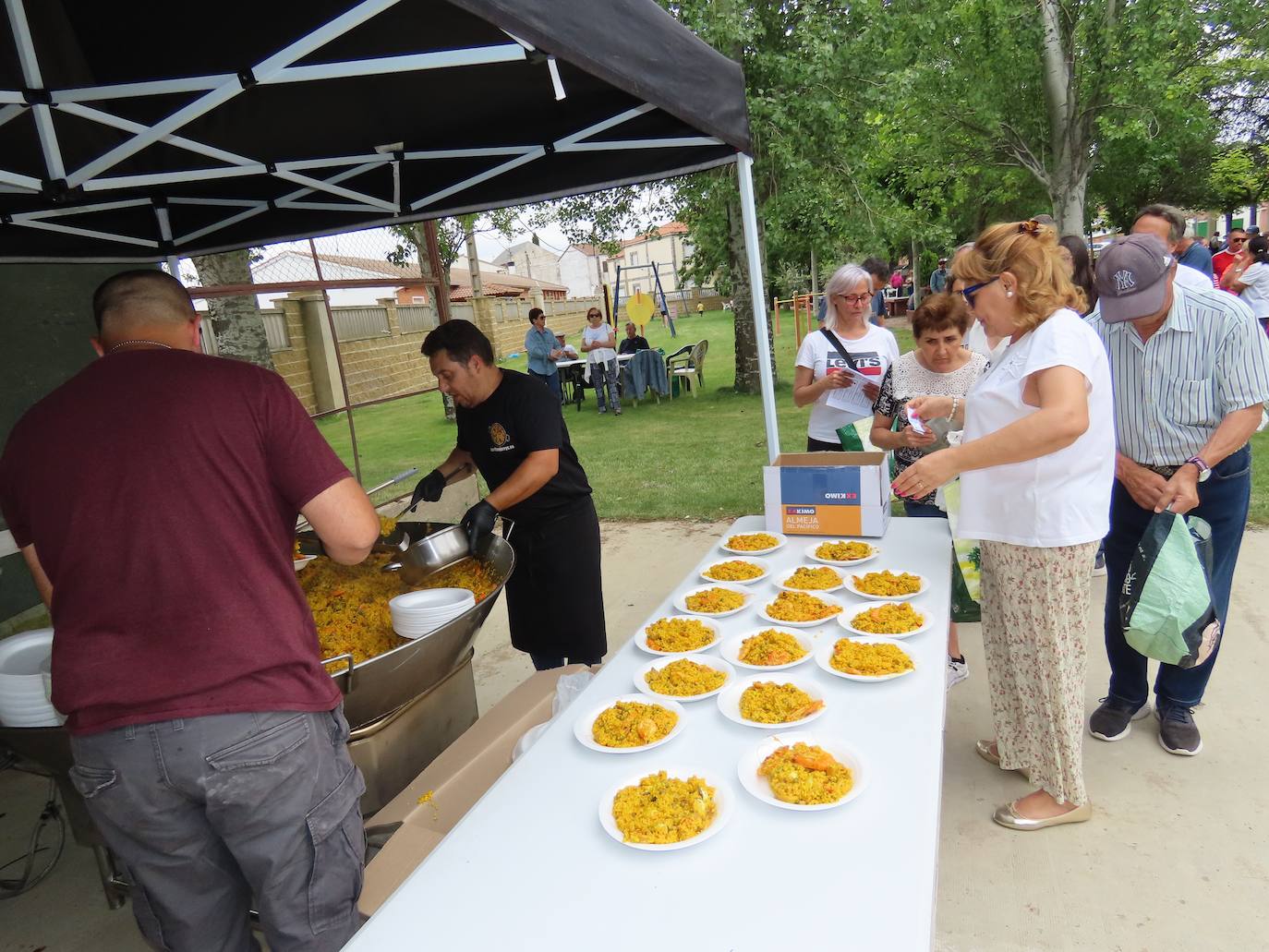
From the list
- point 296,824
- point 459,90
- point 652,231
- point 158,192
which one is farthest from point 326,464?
point 652,231

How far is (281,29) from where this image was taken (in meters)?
1.81

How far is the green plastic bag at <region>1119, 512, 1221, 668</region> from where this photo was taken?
7.78 feet

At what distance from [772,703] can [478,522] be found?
138 centimetres

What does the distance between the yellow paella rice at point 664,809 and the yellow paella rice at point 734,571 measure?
106cm

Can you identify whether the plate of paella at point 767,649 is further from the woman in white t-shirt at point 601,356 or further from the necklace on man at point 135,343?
the woman in white t-shirt at point 601,356

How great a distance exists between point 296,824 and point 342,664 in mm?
412

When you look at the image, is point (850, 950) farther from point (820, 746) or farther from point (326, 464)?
point (326, 464)

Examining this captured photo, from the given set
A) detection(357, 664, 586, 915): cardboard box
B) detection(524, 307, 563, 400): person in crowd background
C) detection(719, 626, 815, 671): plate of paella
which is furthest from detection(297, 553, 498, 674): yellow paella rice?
detection(524, 307, 563, 400): person in crowd background

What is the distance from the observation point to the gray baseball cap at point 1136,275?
7.52 feet

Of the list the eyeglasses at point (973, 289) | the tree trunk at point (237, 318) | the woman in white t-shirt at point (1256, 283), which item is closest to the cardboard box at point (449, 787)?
the eyeglasses at point (973, 289)

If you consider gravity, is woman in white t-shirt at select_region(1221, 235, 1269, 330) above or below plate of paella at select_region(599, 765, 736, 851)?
above

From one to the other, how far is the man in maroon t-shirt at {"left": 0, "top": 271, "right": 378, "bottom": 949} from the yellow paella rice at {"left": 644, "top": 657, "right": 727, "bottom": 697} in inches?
29.5

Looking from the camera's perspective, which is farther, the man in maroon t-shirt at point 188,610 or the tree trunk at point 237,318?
the tree trunk at point 237,318

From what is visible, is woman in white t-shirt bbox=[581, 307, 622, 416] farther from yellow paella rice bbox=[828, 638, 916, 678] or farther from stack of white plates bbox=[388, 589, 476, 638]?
yellow paella rice bbox=[828, 638, 916, 678]
